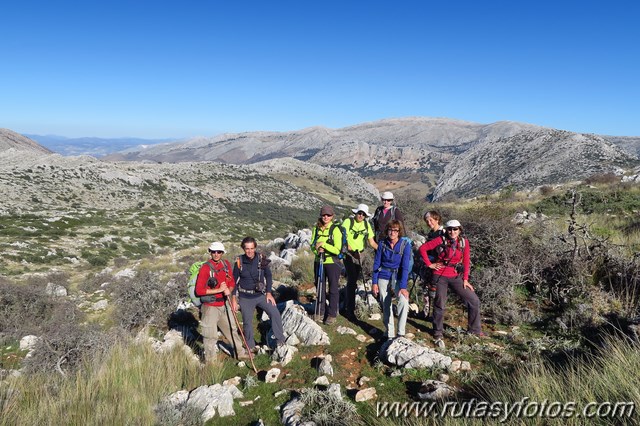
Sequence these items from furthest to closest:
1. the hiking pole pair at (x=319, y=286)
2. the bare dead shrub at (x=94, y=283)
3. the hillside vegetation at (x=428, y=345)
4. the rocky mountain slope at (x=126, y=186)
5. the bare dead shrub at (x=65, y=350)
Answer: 1. the rocky mountain slope at (x=126, y=186)
2. the bare dead shrub at (x=94, y=283)
3. the hiking pole pair at (x=319, y=286)
4. the bare dead shrub at (x=65, y=350)
5. the hillside vegetation at (x=428, y=345)

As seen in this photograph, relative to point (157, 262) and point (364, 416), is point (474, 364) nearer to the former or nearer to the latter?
point (364, 416)

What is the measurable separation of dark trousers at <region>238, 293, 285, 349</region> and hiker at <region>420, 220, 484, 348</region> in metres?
2.59

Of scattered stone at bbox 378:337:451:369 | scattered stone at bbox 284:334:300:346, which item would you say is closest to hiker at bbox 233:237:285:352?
scattered stone at bbox 284:334:300:346

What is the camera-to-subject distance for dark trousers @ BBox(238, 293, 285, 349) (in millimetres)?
5777

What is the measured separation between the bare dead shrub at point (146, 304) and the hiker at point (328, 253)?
11.7ft

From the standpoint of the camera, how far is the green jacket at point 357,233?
6312 millimetres

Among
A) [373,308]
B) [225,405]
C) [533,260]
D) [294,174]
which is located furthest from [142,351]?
[294,174]

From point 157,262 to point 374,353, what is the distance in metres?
15.3

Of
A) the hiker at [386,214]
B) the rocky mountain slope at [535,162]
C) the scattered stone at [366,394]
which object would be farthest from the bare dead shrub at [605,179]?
the scattered stone at [366,394]

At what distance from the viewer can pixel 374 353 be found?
5543 mm

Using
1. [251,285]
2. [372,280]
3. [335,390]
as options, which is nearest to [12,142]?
[251,285]

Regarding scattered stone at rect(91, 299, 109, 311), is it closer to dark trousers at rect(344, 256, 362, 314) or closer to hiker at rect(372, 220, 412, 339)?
dark trousers at rect(344, 256, 362, 314)

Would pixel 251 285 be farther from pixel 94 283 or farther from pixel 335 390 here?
pixel 94 283

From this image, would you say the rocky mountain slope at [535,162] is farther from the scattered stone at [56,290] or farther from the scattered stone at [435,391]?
the scattered stone at [56,290]
